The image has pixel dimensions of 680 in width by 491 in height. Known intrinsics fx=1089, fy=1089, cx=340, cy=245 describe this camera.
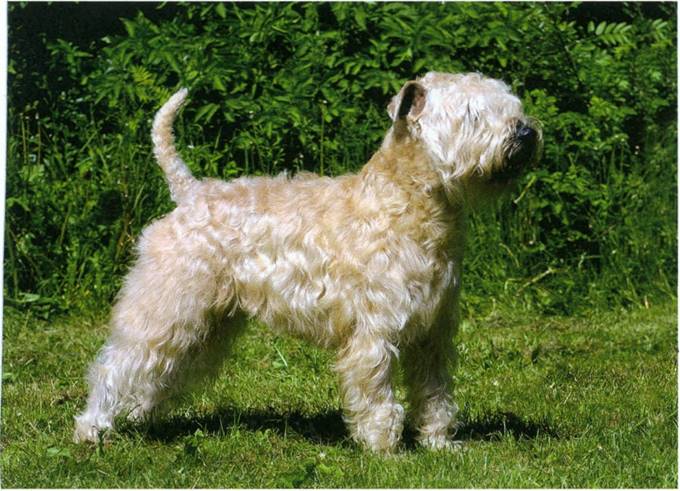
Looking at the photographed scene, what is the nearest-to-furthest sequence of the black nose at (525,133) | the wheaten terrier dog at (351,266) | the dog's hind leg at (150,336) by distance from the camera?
1. the black nose at (525,133)
2. the wheaten terrier dog at (351,266)
3. the dog's hind leg at (150,336)

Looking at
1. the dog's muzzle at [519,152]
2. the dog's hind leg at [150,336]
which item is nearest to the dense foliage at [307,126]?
the dog's hind leg at [150,336]

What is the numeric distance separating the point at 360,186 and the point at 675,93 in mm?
5299

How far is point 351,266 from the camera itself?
481 centimetres

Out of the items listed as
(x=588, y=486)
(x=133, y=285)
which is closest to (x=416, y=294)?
(x=588, y=486)

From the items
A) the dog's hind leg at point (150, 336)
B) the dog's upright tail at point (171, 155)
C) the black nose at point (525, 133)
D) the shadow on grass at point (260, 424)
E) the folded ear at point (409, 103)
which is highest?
the folded ear at point (409, 103)

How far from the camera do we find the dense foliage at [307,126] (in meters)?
8.15

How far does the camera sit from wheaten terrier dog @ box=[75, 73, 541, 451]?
4742mm

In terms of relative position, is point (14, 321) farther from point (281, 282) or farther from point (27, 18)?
point (281, 282)

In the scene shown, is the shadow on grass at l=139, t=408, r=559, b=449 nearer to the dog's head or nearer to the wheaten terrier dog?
the wheaten terrier dog

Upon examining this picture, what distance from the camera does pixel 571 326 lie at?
7863mm

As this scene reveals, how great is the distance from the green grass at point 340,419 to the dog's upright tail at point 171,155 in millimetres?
1180

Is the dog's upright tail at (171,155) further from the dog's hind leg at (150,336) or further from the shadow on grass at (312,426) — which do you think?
the shadow on grass at (312,426)

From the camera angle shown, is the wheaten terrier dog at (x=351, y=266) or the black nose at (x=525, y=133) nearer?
the black nose at (x=525, y=133)

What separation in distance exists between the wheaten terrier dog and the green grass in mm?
281
